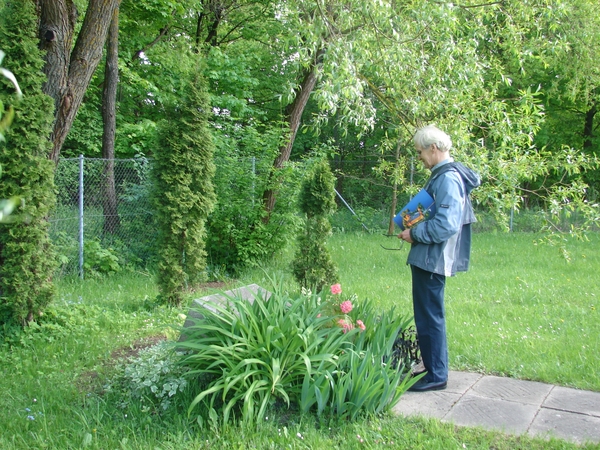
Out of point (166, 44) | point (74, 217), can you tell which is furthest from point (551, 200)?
point (166, 44)

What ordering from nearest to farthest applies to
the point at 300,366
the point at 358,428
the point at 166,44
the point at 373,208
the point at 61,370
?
the point at 358,428, the point at 300,366, the point at 61,370, the point at 166,44, the point at 373,208

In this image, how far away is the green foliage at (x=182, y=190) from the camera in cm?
664

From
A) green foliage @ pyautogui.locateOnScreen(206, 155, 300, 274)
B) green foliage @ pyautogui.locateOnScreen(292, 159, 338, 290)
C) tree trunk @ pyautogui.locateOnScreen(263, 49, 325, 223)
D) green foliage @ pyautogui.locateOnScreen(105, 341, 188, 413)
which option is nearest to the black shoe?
green foliage @ pyautogui.locateOnScreen(105, 341, 188, 413)

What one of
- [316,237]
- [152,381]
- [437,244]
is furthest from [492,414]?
[316,237]

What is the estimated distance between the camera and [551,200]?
5.39 m

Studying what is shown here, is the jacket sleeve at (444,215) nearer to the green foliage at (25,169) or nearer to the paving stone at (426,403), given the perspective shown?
the paving stone at (426,403)

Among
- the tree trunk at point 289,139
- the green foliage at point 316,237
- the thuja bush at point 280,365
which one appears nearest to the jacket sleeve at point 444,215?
the thuja bush at point 280,365

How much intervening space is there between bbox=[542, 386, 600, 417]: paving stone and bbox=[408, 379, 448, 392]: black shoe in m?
0.70

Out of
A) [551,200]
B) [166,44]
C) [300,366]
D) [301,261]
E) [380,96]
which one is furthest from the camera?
[166,44]

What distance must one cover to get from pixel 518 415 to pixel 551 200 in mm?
2567

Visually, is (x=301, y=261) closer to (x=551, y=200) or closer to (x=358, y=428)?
(x=551, y=200)

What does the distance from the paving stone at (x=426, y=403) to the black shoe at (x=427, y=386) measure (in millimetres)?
30

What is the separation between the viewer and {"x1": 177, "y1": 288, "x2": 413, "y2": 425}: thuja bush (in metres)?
3.40

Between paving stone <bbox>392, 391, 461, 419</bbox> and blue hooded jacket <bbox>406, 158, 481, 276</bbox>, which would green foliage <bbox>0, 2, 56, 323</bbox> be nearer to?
blue hooded jacket <bbox>406, 158, 481, 276</bbox>
